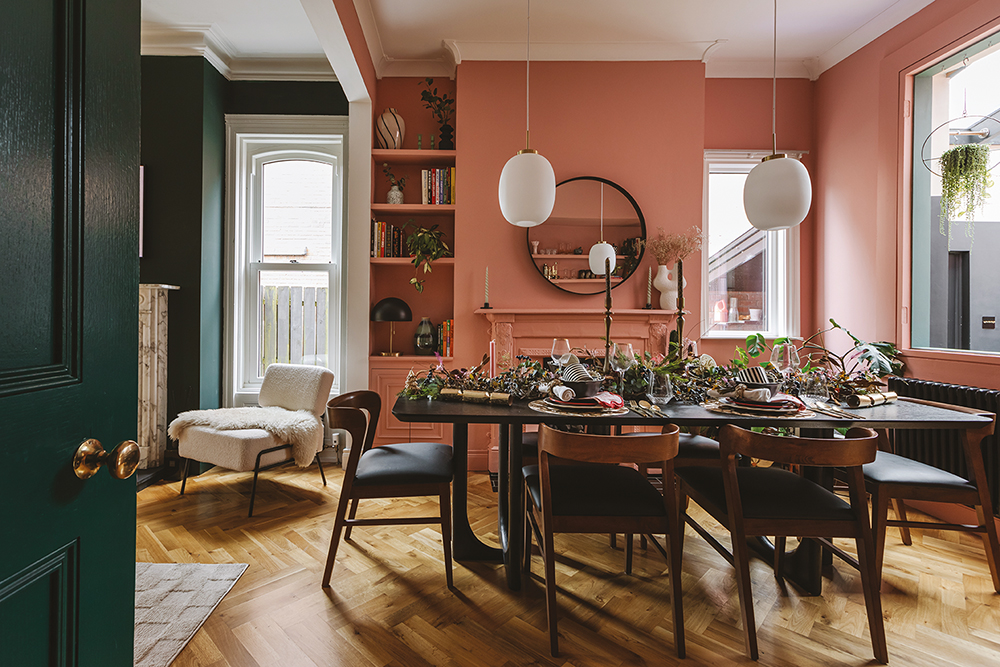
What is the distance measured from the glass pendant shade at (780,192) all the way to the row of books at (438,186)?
2.28 metres

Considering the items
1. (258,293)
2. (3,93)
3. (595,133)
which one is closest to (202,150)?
(258,293)

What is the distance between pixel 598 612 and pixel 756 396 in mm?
1066

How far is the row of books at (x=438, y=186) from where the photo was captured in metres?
3.80

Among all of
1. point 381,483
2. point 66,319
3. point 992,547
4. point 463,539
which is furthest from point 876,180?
point 66,319

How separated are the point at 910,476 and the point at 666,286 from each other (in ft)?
6.57

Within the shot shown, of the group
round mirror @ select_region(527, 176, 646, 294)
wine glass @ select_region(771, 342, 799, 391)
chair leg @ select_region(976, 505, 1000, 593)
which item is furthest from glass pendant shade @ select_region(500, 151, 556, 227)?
chair leg @ select_region(976, 505, 1000, 593)

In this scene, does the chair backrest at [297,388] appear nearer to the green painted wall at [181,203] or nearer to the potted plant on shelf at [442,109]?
the green painted wall at [181,203]

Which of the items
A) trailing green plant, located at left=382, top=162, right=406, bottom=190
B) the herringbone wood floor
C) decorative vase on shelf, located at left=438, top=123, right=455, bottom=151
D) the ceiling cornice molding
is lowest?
the herringbone wood floor

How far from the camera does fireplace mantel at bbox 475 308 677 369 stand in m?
3.67

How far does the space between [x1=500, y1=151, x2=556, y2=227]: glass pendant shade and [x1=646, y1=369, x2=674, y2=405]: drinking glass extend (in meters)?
0.94

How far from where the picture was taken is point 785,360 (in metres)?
2.26

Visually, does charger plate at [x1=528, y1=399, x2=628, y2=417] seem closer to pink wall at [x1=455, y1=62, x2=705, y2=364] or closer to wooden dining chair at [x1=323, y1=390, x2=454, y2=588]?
wooden dining chair at [x1=323, y1=390, x2=454, y2=588]

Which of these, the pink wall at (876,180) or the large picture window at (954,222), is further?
the pink wall at (876,180)

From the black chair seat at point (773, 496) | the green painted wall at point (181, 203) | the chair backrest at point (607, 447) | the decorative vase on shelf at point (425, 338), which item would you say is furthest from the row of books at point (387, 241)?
the black chair seat at point (773, 496)
